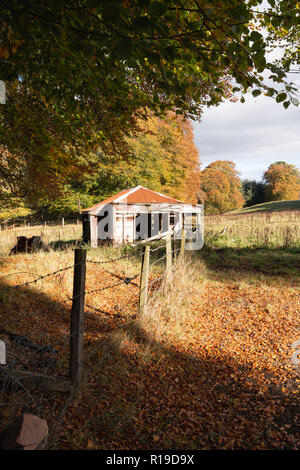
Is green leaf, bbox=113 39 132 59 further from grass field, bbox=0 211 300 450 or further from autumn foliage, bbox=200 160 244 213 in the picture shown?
autumn foliage, bbox=200 160 244 213

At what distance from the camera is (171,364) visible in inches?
162

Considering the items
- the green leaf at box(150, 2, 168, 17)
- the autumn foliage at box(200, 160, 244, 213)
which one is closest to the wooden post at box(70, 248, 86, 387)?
the green leaf at box(150, 2, 168, 17)

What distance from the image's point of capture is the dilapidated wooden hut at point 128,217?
57.4 ft

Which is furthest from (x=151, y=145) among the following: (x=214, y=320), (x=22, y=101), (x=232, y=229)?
(x=214, y=320)

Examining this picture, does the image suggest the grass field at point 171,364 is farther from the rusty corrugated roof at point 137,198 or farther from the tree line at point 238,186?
the tree line at point 238,186

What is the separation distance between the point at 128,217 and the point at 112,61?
14984 mm

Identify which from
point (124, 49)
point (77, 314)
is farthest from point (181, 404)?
point (124, 49)

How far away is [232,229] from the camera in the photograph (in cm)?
1888

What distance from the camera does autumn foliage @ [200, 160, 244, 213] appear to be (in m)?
53.1

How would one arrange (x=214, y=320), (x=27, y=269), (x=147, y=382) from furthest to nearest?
(x=27, y=269) → (x=214, y=320) → (x=147, y=382)

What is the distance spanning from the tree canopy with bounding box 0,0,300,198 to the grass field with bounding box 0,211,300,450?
311 centimetres

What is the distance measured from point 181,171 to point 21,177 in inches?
916

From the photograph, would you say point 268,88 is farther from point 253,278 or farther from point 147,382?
point 253,278

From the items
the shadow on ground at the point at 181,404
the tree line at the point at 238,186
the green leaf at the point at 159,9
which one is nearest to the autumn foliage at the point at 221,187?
the tree line at the point at 238,186
